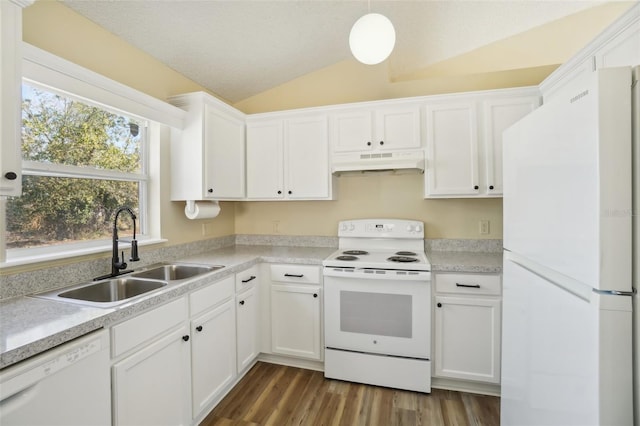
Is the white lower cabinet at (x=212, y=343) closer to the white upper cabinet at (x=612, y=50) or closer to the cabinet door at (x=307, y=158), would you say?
the cabinet door at (x=307, y=158)

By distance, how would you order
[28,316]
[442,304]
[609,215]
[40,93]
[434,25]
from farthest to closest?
[434,25]
[442,304]
[40,93]
[28,316]
[609,215]

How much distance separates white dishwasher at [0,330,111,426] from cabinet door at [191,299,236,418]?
0.56m

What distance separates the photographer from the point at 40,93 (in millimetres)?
1562

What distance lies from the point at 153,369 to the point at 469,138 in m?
2.57

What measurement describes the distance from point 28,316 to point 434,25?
3057mm

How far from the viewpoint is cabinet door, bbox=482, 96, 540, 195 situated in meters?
2.25

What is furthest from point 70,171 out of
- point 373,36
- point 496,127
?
point 496,127

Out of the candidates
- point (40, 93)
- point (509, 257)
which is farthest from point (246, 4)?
point (509, 257)

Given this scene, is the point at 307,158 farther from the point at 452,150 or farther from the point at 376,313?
the point at 376,313

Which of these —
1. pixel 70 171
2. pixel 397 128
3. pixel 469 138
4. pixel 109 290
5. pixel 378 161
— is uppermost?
pixel 397 128

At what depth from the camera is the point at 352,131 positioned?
2576 millimetres

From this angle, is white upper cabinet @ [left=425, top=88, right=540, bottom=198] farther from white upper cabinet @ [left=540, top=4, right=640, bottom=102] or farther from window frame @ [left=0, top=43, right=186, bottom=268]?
window frame @ [left=0, top=43, right=186, bottom=268]

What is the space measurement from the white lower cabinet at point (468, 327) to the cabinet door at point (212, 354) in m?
1.47

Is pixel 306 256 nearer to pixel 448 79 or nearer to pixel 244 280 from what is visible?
pixel 244 280
